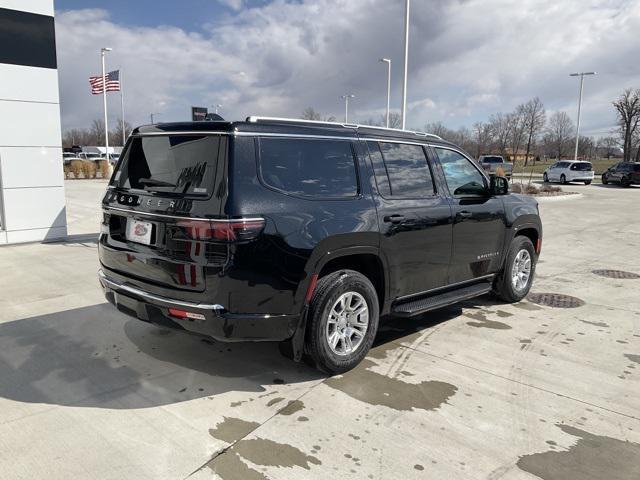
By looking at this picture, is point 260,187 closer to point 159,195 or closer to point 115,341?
point 159,195

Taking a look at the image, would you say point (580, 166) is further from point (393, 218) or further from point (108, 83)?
point (393, 218)

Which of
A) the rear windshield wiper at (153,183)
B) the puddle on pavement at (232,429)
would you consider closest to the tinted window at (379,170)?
the rear windshield wiper at (153,183)

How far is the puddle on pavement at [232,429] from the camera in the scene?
3.21 metres

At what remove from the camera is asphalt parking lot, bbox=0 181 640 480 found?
296 cm

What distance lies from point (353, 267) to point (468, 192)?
179 cm

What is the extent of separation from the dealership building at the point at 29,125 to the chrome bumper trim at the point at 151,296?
6543 millimetres

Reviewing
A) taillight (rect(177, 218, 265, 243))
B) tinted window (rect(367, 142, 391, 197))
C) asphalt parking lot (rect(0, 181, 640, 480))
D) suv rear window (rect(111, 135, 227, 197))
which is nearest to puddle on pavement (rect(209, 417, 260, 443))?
asphalt parking lot (rect(0, 181, 640, 480))

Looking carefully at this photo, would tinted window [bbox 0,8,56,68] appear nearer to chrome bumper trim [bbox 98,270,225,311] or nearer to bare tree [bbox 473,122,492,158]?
chrome bumper trim [bbox 98,270,225,311]

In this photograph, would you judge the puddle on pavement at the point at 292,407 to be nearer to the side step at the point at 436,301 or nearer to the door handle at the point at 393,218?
the side step at the point at 436,301

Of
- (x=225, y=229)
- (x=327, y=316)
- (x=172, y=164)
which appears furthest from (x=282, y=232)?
(x=172, y=164)

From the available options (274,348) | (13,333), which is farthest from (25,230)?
(274,348)

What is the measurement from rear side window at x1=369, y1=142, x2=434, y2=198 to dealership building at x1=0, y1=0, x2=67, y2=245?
7893 millimetres

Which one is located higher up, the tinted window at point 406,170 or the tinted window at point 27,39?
the tinted window at point 27,39

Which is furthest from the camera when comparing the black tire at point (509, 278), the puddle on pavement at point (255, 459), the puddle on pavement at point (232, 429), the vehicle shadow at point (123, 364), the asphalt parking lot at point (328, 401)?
the black tire at point (509, 278)
